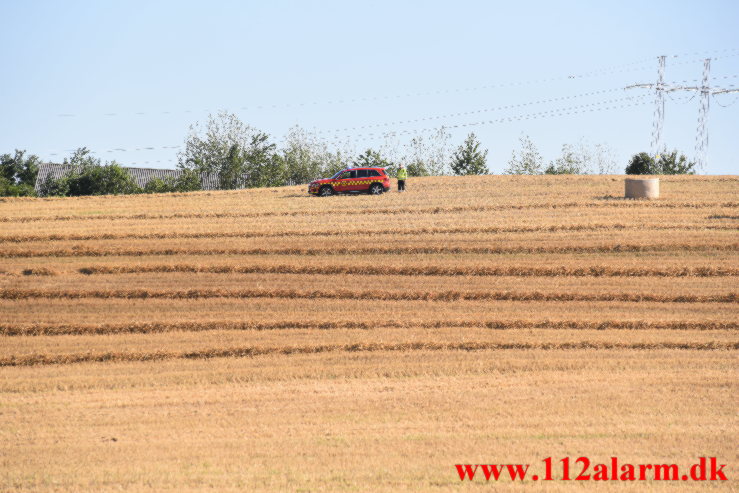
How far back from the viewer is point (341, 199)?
44.5 meters

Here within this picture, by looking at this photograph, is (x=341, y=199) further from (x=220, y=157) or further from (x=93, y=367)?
(x=220, y=157)

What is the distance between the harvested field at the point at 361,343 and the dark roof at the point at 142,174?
141 feet

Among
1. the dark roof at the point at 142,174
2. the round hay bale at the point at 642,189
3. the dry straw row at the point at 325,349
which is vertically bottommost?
the dry straw row at the point at 325,349

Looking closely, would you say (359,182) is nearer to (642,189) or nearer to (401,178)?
(401,178)

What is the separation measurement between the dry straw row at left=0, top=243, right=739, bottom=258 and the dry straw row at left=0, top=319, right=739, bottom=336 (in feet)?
23.5

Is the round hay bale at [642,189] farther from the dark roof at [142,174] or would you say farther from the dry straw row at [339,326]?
the dark roof at [142,174]

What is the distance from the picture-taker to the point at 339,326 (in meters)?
23.6

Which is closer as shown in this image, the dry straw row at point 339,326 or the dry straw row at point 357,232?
the dry straw row at point 339,326

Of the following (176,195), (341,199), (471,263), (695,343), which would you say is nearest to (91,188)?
(176,195)

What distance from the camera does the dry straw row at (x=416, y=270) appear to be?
2794cm

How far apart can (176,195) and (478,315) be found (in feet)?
87.2

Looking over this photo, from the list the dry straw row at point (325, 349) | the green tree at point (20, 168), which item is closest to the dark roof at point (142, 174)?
the green tree at point (20, 168)

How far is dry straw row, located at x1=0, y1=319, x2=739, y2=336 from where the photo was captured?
2336cm

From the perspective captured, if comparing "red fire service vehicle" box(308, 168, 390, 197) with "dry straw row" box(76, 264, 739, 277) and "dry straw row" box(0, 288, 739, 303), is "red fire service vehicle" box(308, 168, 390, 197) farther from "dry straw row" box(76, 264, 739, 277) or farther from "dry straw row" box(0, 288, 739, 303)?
"dry straw row" box(0, 288, 739, 303)
